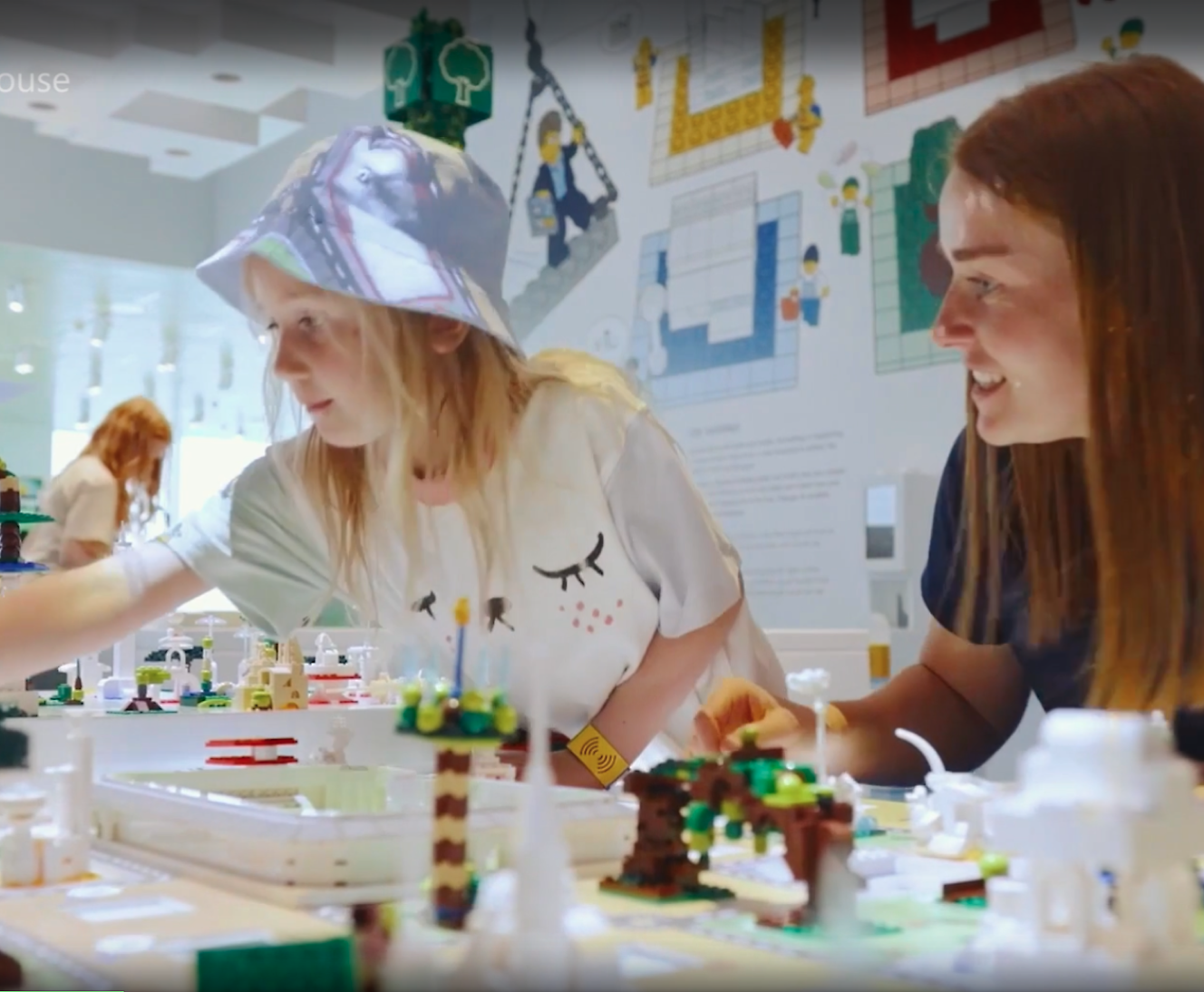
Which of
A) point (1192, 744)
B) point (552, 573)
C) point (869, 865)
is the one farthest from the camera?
point (552, 573)

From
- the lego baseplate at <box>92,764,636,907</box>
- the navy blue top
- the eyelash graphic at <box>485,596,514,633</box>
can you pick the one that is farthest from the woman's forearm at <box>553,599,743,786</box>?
the lego baseplate at <box>92,764,636,907</box>

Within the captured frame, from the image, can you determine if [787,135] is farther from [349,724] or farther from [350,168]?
[349,724]

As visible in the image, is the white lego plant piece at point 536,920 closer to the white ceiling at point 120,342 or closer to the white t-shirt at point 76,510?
the white ceiling at point 120,342

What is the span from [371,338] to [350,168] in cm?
15

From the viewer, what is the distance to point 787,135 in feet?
7.02

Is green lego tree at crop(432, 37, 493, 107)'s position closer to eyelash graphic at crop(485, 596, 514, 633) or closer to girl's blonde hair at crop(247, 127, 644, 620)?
girl's blonde hair at crop(247, 127, 644, 620)

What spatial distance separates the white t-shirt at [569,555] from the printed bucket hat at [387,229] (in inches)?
5.1

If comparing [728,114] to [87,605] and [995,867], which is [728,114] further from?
[995,867]

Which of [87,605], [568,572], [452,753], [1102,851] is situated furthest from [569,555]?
[1102,851]

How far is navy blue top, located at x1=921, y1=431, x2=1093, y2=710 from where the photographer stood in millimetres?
1201

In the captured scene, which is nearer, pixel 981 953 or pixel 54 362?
pixel 981 953

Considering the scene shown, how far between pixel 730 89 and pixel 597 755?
3.91ft

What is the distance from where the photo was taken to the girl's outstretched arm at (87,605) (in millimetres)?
1175

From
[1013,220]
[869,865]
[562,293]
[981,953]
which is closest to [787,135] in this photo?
[562,293]
